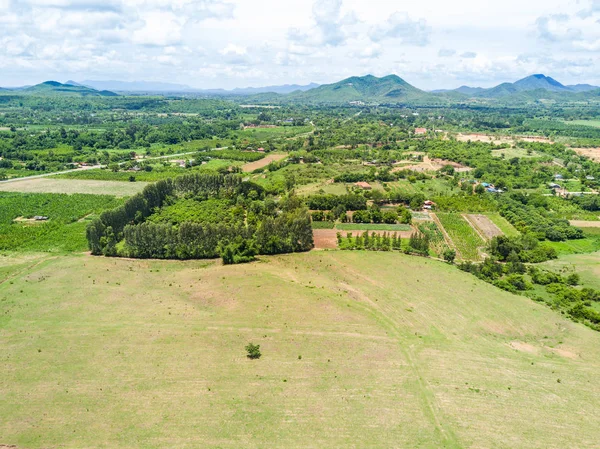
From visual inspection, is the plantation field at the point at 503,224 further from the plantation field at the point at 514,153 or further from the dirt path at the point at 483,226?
the plantation field at the point at 514,153

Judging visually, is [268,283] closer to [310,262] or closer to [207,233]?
[310,262]

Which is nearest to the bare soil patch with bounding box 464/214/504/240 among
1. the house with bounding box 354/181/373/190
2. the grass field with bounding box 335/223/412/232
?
the grass field with bounding box 335/223/412/232

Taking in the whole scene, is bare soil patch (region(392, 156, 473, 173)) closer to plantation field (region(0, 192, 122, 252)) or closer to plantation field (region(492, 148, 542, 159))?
plantation field (region(492, 148, 542, 159))

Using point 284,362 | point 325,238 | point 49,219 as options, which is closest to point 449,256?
point 325,238

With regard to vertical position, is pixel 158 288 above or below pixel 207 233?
below

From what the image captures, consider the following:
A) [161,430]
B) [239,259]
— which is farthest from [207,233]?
[161,430]

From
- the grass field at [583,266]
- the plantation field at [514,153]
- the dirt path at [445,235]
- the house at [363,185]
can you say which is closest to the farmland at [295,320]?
the grass field at [583,266]
